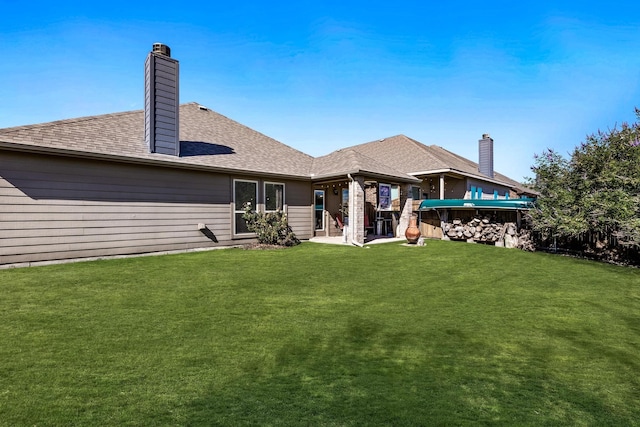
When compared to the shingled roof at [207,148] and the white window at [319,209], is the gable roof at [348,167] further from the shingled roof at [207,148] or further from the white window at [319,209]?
the white window at [319,209]

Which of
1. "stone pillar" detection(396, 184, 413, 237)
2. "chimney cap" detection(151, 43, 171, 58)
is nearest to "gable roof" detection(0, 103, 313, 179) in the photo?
"chimney cap" detection(151, 43, 171, 58)

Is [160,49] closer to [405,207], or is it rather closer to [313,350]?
[313,350]

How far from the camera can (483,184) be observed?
1944 cm

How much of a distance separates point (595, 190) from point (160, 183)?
12.6 m

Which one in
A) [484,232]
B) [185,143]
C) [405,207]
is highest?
[185,143]

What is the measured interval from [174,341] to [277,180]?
8987mm

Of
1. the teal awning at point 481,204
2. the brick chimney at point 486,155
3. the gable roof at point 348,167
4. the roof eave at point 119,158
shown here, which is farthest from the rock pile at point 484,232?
the brick chimney at point 486,155

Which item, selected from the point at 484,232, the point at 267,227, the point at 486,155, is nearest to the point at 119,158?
the point at 267,227

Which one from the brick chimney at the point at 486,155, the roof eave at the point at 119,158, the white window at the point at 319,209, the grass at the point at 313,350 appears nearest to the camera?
the grass at the point at 313,350

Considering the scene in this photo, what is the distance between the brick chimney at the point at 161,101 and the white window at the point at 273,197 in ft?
10.8

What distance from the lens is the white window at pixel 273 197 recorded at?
38.2 ft

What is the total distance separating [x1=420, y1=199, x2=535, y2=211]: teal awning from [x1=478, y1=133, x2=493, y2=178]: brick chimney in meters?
8.60

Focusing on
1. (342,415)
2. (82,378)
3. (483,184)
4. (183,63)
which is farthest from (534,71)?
(82,378)

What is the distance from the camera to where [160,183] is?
9242 millimetres
